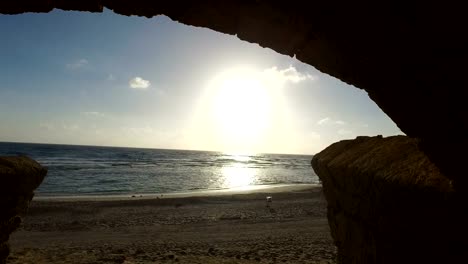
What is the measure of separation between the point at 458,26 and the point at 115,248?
12.7 metres

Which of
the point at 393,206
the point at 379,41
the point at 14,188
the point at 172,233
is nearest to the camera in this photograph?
the point at 379,41

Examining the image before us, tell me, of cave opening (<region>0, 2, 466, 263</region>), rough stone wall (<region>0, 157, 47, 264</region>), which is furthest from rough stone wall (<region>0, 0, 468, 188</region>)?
rough stone wall (<region>0, 157, 47, 264</region>)

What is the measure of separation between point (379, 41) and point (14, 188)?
5.20 metres

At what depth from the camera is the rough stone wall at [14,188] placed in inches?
193

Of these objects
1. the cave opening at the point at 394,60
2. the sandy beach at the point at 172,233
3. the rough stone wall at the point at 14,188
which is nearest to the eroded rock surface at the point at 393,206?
the cave opening at the point at 394,60

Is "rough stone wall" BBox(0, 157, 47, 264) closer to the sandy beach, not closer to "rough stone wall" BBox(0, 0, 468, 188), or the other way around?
"rough stone wall" BBox(0, 0, 468, 188)

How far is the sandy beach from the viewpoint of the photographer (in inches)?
441

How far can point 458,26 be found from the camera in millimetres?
2053

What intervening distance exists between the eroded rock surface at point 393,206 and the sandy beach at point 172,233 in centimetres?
712

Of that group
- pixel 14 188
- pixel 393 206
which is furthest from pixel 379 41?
pixel 14 188

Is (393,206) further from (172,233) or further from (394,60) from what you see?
(172,233)

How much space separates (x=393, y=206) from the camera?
3025mm

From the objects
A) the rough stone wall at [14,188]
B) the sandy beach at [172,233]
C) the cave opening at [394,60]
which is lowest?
the sandy beach at [172,233]

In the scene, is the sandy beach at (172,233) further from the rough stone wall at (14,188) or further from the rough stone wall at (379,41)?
the rough stone wall at (379,41)
